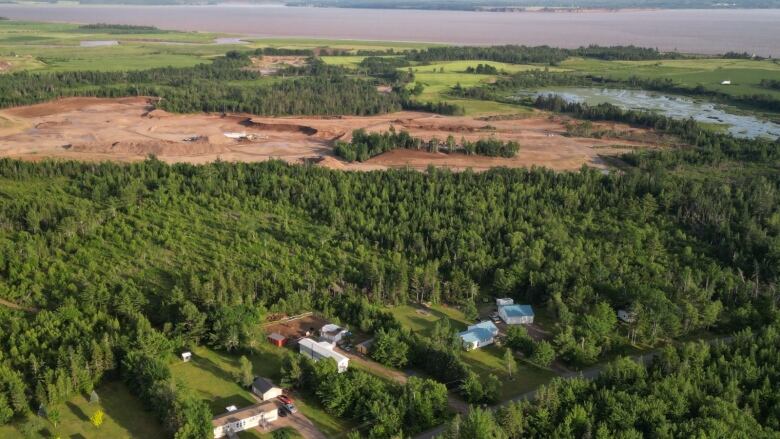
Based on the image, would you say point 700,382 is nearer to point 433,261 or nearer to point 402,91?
point 433,261

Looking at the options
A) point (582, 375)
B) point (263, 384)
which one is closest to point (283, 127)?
point (263, 384)

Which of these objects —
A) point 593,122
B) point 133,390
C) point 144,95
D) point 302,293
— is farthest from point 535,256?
point 144,95

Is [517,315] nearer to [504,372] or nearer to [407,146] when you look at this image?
[504,372]

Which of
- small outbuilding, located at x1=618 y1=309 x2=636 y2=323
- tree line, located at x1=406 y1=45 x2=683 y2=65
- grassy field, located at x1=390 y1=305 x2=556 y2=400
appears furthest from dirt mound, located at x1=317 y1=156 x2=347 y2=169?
tree line, located at x1=406 y1=45 x2=683 y2=65

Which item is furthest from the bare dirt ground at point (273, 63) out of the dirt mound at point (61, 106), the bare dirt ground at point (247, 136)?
the bare dirt ground at point (247, 136)

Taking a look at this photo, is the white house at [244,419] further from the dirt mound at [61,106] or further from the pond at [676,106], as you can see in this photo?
the dirt mound at [61,106]
